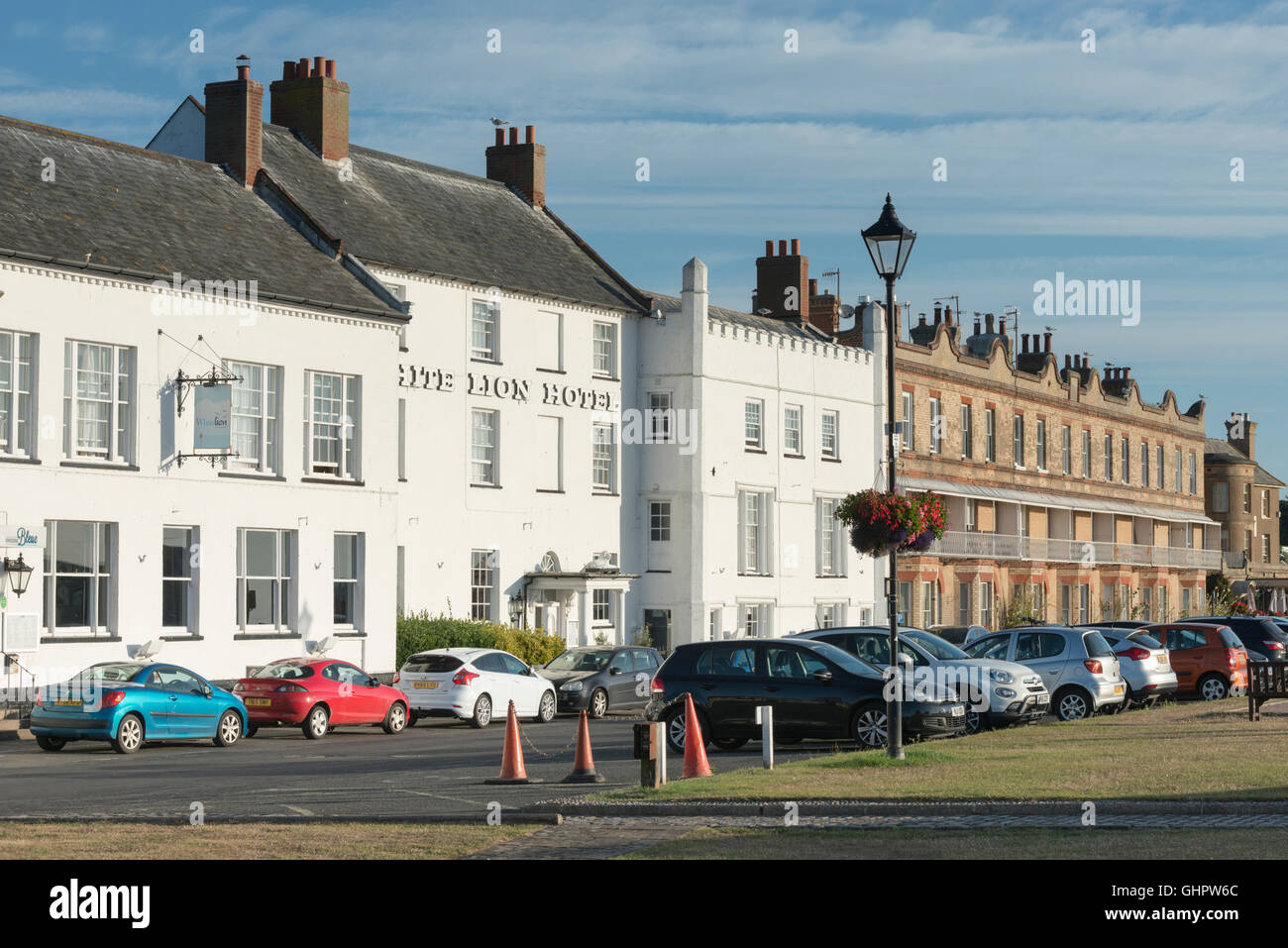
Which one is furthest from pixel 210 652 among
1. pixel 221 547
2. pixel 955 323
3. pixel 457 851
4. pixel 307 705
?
pixel 955 323

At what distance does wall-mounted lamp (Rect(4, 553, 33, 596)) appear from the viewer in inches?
1172

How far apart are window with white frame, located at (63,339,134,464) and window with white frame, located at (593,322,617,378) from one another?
1625cm

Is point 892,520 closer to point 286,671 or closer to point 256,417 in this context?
point 286,671

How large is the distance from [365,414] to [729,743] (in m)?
15.8

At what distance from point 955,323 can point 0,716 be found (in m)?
43.0

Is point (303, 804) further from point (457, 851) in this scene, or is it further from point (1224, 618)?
point (1224, 618)

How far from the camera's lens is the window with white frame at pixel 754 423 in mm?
49094

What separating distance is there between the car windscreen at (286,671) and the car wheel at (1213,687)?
670 inches

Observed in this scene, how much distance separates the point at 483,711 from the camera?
1241 inches

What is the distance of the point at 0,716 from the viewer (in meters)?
28.9

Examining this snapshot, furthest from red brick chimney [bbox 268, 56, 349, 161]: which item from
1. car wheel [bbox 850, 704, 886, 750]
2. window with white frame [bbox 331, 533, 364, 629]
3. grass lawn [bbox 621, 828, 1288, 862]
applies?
grass lawn [bbox 621, 828, 1288, 862]

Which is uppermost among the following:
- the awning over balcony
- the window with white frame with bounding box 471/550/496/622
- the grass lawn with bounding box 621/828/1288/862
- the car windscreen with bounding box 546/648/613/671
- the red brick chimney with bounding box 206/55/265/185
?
the red brick chimney with bounding box 206/55/265/185

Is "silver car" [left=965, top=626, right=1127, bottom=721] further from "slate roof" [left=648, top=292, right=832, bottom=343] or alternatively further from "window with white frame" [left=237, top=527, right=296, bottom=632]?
"slate roof" [left=648, top=292, right=832, bottom=343]

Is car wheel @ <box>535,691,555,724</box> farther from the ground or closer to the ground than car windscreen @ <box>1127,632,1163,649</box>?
closer to the ground
